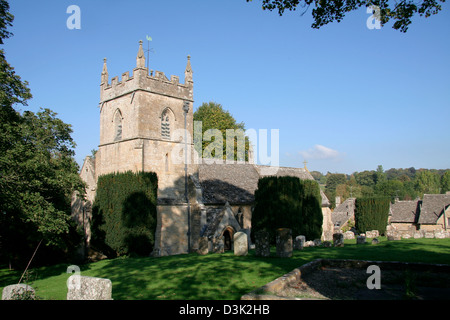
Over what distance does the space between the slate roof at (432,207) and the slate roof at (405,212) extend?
204cm

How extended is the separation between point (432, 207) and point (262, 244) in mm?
42338

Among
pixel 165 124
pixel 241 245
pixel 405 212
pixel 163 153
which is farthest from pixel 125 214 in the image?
pixel 405 212

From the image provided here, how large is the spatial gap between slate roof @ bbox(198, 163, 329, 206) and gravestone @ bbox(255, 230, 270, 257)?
11.1 meters

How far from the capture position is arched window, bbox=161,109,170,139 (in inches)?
975

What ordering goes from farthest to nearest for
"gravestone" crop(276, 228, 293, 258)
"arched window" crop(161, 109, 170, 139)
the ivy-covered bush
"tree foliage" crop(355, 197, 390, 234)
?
"tree foliage" crop(355, 197, 390, 234)
"arched window" crop(161, 109, 170, 139)
the ivy-covered bush
"gravestone" crop(276, 228, 293, 258)

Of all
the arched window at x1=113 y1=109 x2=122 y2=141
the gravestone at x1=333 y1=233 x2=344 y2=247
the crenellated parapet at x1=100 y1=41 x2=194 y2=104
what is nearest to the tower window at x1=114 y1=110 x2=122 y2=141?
the arched window at x1=113 y1=109 x2=122 y2=141

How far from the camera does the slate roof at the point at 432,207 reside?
150 feet

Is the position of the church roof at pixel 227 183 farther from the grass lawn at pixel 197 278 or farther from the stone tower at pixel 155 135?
the grass lawn at pixel 197 278

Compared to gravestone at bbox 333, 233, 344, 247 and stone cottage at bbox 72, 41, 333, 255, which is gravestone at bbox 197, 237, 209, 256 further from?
gravestone at bbox 333, 233, 344, 247

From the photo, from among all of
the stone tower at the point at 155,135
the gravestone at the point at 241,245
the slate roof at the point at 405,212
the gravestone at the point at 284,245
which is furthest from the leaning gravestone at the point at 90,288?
the slate roof at the point at 405,212

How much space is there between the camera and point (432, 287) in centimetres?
884

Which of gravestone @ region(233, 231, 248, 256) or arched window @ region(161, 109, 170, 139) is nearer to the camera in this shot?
gravestone @ region(233, 231, 248, 256)

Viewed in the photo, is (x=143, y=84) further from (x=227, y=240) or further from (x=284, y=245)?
(x=284, y=245)
